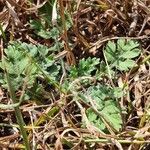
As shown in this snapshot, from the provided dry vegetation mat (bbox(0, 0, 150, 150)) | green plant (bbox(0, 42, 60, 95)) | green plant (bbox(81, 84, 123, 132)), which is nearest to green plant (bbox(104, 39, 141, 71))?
dry vegetation mat (bbox(0, 0, 150, 150))

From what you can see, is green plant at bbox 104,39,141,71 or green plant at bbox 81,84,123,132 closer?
green plant at bbox 81,84,123,132

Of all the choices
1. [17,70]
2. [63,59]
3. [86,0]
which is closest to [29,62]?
[17,70]

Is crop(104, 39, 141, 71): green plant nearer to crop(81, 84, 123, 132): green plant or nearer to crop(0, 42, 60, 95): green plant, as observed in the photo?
crop(81, 84, 123, 132): green plant

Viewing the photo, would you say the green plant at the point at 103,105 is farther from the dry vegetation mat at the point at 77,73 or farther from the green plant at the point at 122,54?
the green plant at the point at 122,54

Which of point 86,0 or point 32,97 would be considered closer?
point 32,97

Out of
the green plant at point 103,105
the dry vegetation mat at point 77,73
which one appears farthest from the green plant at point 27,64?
the green plant at point 103,105

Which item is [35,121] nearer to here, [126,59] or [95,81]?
[95,81]

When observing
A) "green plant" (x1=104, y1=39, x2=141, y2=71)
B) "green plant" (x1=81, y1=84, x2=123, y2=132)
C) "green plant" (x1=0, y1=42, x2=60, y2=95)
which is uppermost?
"green plant" (x1=0, y1=42, x2=60, y2=95)

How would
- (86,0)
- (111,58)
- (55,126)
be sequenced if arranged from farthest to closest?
(86,0) → (111,58) → (55,126)
